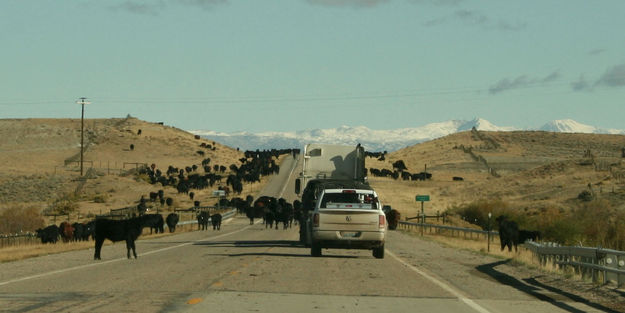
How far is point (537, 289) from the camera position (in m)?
18.7

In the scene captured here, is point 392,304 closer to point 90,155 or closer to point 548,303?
point 548,303

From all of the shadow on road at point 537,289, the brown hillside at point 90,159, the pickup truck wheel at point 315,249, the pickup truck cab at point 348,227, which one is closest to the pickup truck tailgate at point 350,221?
the pickup truck cab at point 348,227

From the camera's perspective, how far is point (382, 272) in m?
21.0

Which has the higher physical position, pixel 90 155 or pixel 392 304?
pixel 90 155

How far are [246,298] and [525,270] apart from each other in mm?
11355

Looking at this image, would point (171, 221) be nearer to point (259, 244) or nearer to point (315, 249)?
point (259, 244)

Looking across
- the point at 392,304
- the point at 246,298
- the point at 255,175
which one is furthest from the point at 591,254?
the point at 255,175

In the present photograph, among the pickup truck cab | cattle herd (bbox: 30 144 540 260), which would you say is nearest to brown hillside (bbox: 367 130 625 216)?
cattle herd (bbox: 30 144 540 260)

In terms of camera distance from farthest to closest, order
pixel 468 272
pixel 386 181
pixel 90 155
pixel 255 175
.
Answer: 1. pixel 90 155
2. pixel 386 181
3. pixel 255 175
4. pixel 468 272

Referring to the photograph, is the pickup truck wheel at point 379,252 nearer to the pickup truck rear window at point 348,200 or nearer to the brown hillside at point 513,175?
the pickup truck rear window at point 348,200

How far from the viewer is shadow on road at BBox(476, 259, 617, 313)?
613 inches

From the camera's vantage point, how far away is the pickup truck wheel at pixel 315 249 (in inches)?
1012

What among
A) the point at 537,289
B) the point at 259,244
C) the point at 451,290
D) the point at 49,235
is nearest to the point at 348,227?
the point at 537,289

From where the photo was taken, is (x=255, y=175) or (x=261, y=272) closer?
(x=261, y=272)
